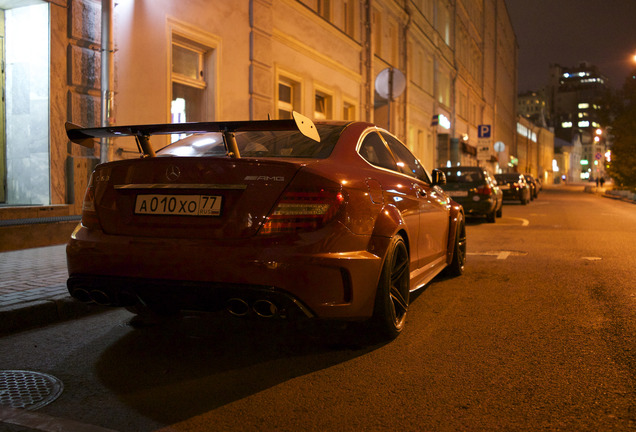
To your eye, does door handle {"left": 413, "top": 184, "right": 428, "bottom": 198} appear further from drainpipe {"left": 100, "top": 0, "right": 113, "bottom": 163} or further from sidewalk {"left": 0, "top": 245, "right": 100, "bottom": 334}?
drainpipe {"left": 100, "top": 0, "right": 113, "bottom": 163}

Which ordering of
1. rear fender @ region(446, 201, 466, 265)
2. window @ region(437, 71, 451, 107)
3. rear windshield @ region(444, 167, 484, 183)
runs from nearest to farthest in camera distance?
rear fender @ region(446, 201, 466, 265) < rear windshield @ region(444, 167, 484, 183) < window @ region(437, 71, 451, 107)

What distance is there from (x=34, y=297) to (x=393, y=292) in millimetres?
2786

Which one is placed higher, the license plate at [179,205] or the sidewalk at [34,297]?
the license plate at [179,205]

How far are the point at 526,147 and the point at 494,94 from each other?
3789 cm

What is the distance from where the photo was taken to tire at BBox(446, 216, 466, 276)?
648cm

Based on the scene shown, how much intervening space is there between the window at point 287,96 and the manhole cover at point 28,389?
38.8 ft

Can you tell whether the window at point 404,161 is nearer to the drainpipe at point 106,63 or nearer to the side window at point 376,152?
the side window at point 376,152

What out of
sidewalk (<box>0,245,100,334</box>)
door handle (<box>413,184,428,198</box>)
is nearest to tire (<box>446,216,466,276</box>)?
door handle (<box>413,184,428,198</box>)

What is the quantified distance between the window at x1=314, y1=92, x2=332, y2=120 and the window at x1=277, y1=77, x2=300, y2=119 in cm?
163

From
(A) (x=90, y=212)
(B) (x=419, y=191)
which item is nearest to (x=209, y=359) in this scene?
(A) (x=90, y=212)

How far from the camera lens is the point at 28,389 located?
3129 millimetres

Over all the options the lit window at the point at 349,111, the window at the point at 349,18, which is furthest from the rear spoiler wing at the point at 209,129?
the window at the point at 349,18

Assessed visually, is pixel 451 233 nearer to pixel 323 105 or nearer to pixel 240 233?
pixel 240 233

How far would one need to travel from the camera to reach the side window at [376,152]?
165 inches
